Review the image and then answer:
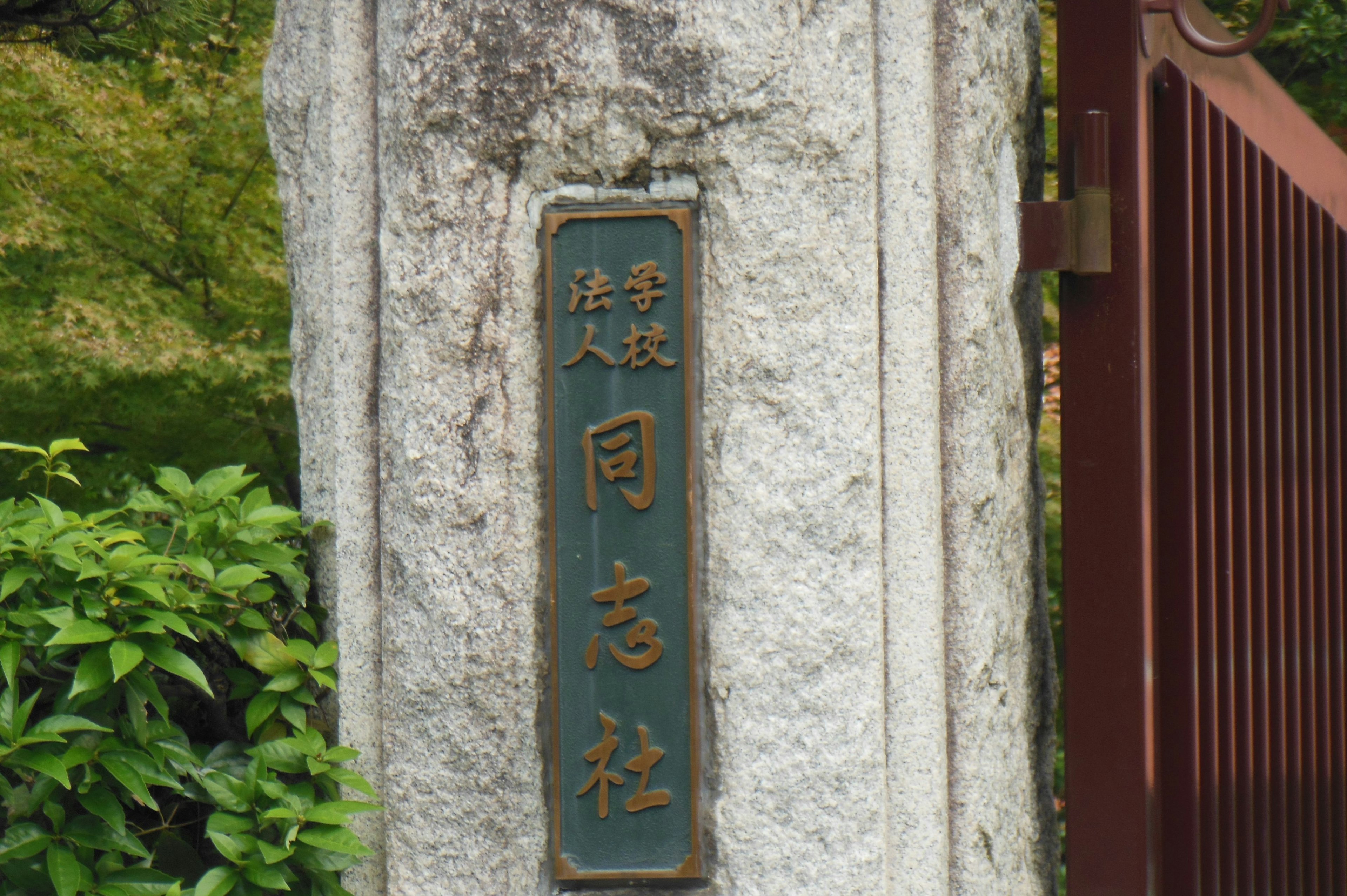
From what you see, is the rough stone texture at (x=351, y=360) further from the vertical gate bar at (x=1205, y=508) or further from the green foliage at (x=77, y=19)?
the green foliage at (x=77, y=19)

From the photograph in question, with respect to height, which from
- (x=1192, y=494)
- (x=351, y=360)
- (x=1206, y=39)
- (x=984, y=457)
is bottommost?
(x=1192, y=494)

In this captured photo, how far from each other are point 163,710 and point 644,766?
0.96m

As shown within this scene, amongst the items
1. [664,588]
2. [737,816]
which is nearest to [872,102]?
[664,588]

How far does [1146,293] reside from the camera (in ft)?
9.14

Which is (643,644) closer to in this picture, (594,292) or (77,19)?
(594,292)

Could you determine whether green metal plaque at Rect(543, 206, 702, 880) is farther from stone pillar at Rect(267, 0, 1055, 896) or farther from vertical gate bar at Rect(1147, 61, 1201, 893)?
vertical gate bar at Rect(1147, 61, 1201, 893)

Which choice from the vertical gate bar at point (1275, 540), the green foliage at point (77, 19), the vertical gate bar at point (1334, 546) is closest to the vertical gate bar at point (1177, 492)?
the vertical gate bar at point (1275, 540)

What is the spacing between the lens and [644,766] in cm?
246

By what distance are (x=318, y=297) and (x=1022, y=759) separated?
195 cm

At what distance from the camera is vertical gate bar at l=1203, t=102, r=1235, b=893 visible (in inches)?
117

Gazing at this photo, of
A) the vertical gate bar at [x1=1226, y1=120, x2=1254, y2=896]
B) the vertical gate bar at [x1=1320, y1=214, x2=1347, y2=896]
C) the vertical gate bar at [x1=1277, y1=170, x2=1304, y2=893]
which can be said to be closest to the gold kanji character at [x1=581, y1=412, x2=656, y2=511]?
the vertical gate bar at [x1=1226, y1=120, x2=1254, y2=896]

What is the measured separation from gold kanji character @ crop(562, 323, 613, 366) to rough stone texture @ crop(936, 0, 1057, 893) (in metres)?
0.73

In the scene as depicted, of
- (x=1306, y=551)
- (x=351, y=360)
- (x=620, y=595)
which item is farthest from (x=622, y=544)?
(x=1306, y=551)

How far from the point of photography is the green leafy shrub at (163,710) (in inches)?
89.4
